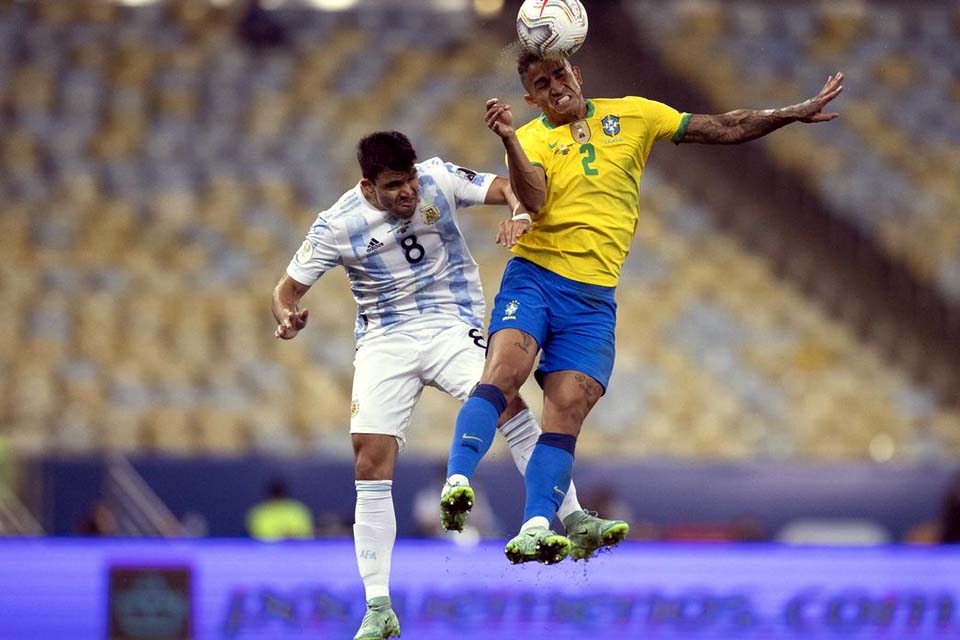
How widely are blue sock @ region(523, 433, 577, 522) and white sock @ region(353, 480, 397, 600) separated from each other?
0.81m

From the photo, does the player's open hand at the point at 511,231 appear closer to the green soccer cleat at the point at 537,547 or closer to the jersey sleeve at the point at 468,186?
the jersey sleeve at the point at 468,186

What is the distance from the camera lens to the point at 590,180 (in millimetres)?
6621

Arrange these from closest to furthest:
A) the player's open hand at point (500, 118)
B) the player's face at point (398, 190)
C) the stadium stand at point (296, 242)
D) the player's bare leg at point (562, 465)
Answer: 1. the player's open hand at point (500, 118)
2. the player's bare leg at point (562, 465)
3. the player's face at point (398, 190)
4. the stadium stand at point (296, 242)

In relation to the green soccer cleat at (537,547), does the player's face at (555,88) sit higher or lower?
higher

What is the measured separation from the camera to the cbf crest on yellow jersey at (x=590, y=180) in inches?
261

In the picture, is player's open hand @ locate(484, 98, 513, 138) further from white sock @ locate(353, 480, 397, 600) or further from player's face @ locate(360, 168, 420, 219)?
white sock @ locate(353, 480, 397, 600)

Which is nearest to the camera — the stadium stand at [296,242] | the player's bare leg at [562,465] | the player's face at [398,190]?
the player's bare leg at [562,465]

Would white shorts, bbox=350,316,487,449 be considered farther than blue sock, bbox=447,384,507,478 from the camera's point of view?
Yes

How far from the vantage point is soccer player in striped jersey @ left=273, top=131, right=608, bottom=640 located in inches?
266

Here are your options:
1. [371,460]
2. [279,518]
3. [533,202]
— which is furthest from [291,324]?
[279,518]

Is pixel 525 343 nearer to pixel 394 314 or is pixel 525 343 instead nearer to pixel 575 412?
pixel 575 412

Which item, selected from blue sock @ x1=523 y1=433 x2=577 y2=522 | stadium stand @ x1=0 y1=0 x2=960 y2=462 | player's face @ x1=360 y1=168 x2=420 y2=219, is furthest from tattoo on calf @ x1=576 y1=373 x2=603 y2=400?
stadium stand @ x1=0 y1=0 x2=960 y2=462

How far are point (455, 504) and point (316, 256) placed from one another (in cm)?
144

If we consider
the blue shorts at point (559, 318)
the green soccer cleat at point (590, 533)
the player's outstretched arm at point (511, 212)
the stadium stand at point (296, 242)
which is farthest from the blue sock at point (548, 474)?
the stadium stand at point (296, 242)
